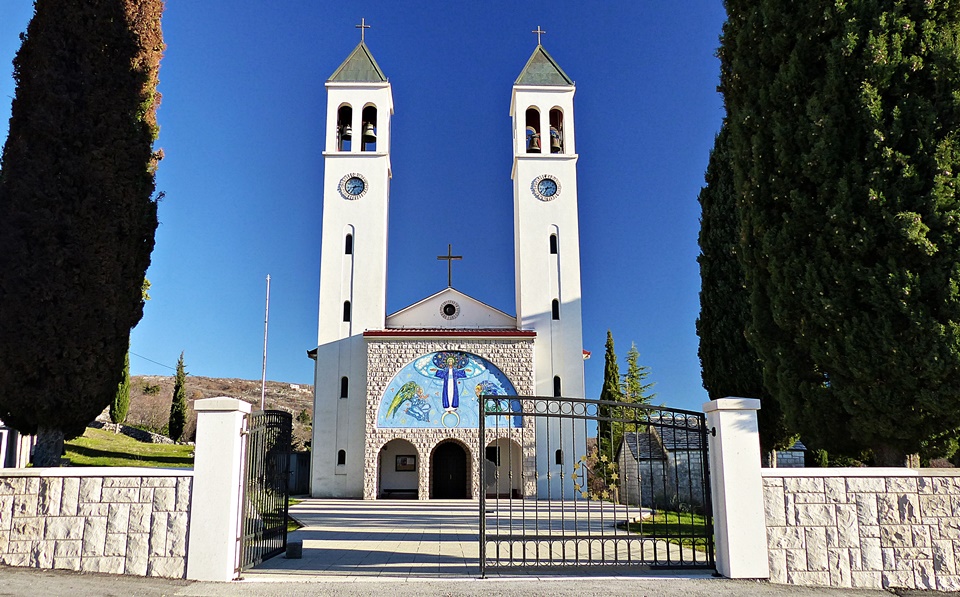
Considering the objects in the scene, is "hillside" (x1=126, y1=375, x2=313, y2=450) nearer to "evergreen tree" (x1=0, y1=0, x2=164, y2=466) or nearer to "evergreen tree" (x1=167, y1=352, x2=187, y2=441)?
"evergreen tree" (x1=167, y1=352, x2=187, y2=441)

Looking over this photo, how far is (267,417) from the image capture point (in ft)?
27.4

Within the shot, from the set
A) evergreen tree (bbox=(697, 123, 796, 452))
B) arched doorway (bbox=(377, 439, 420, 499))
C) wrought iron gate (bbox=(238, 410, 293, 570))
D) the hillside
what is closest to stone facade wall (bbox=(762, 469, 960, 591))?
wrought iron gate (bbox=(238, 410, 293, 570))

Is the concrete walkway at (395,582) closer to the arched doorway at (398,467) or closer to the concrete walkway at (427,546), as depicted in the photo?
the concrete walkway at (427,546)

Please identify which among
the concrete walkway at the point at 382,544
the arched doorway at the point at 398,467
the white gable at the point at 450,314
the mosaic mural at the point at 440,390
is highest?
the white gable at the point at 450,314

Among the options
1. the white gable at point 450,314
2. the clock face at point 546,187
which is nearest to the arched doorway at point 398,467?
the white gable at point 450,314

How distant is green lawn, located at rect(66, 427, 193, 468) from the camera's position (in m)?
20.4

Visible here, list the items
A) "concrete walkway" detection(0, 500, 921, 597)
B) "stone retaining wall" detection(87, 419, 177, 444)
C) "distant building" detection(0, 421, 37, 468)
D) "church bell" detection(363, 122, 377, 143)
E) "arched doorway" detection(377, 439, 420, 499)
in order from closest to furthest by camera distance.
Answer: "concrete walkway" detection(0, 500, 921, 597)
"distant building" detection(0, 421, 37, 468)
"arched doorway" detection(377, 439, 420, 499)
"church bell" detection(363, 122, 377, 143)
"stone retaining wall" detection(87, 419, 177, 444)

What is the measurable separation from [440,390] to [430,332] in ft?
6.32

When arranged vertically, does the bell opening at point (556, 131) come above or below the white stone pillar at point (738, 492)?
above

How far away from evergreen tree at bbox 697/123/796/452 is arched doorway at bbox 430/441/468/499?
1162cm

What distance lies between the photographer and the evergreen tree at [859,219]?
7.20 metres

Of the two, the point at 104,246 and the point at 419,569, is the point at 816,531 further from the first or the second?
the point at 104,246

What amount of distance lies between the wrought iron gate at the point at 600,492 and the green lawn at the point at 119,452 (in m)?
10.3

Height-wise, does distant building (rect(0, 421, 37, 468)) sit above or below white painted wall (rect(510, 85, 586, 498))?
below
